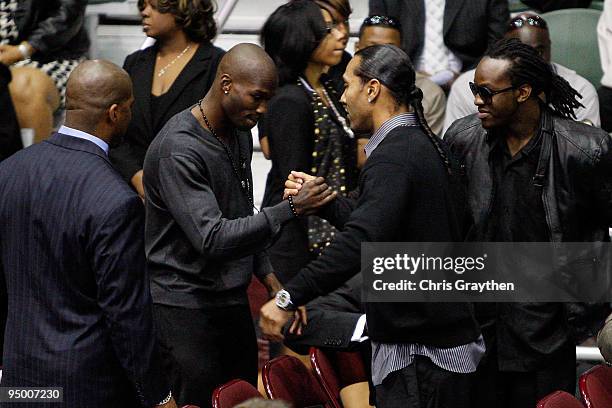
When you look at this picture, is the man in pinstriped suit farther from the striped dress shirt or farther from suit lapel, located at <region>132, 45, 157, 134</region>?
suit lapel, located at <region>132, 45, 157, 134</region>

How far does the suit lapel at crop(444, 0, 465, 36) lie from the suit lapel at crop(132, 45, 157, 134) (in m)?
1.84

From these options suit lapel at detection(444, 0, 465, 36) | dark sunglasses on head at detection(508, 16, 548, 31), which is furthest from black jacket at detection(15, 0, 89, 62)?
dark sunglasses on head at detection(508, 16, 548, 31)

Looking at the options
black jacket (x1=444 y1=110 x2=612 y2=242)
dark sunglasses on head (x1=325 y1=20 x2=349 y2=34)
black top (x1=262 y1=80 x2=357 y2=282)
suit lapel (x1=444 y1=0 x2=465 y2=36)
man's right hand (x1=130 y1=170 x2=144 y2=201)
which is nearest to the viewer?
black jacket (x1=444 y1=110 x2=612 y2=242)

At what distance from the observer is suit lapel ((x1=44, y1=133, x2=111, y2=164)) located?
381cm

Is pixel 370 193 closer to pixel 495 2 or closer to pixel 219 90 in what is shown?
pixel 219 90

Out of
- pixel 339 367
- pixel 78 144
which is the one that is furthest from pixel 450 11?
pixel 78 144

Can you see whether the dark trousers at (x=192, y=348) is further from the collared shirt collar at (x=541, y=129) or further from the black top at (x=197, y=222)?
the collared shirt collar at (x=541, y=129)

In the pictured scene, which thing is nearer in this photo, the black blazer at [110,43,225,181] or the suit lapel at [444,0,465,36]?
the black blazer at [110,43,225,181]

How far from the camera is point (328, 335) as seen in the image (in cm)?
477

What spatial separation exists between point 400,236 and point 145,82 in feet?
6.63

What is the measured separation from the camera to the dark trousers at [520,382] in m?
4.68

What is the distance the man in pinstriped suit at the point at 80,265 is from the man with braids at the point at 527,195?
1448 millimetres

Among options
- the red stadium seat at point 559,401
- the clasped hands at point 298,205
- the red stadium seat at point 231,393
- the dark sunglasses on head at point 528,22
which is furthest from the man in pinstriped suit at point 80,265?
the dark sunglasses on head at point 528,22

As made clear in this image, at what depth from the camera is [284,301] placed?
163 inches
